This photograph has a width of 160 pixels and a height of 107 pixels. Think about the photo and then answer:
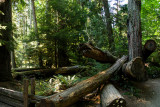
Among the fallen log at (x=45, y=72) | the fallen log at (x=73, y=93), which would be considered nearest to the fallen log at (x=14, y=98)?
the fallen log at (x=73, y=93)

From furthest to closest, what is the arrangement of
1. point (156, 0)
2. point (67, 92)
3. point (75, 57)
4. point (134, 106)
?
point (156, 0), point (75, 57), point (134, 106), point (67, 92)

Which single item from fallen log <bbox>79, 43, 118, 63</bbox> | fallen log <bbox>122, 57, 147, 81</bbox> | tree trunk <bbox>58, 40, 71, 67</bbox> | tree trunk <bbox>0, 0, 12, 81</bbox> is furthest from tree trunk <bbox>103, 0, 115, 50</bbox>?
tree trunk <bbox>0, 0, 12, 81</bbox>

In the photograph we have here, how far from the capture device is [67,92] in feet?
13.6

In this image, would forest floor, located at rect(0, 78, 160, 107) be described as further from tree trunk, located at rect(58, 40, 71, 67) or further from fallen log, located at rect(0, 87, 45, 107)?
tree trunk, located at rect(58, 40, 71, 67)

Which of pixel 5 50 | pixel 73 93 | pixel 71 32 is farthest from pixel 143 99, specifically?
pixel 5 50

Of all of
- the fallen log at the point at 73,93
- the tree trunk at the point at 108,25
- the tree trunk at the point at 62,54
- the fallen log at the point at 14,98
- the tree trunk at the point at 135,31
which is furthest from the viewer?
the tree trunk at the point at 62,54

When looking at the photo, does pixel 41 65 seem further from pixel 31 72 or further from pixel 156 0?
pixel 156 0

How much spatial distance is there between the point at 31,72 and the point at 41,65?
7.18ft

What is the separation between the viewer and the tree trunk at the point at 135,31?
22.4 feet

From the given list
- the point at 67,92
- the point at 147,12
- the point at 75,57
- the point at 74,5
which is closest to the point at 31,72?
the point at 75,57

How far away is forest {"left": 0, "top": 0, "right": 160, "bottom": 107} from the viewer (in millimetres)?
4703

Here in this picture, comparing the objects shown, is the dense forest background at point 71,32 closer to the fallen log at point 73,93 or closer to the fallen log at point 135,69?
the fallen log at point 135,69

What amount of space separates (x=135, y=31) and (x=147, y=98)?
3762 mm

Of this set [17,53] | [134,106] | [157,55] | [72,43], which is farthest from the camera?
[17,53]
